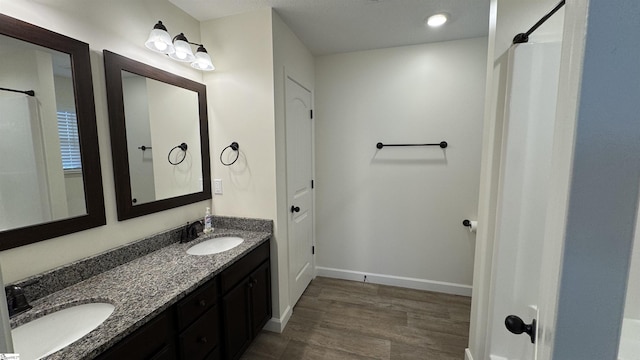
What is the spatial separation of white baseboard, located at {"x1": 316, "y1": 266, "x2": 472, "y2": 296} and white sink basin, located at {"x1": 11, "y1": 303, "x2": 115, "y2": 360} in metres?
2.20

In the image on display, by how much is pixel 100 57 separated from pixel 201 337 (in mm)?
1616

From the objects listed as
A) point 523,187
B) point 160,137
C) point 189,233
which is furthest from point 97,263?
point 523,187

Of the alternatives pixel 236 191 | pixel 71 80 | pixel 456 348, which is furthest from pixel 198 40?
pixel 456 348

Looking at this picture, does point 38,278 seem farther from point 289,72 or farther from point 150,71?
point 289,72

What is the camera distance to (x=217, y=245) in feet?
6.20

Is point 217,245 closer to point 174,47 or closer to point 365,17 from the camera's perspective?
point 174,47

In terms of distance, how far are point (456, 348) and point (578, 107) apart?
2193mm

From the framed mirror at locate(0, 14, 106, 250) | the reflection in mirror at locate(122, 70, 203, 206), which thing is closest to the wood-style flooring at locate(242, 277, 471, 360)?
the reflection in mirror at locate(122, 70, 203, 206)

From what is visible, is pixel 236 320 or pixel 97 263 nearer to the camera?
pixel 97 263

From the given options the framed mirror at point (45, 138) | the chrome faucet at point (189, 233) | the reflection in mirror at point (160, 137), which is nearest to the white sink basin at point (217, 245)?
the chrome faucet at point (189, 233)

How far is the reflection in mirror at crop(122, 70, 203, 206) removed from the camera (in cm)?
154

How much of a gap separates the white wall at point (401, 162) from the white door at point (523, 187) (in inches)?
48.2

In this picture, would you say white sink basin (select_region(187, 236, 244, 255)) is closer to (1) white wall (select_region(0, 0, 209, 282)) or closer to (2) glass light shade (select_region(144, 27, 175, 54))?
(1) white wall (select_region(0, 0, 209, 282))

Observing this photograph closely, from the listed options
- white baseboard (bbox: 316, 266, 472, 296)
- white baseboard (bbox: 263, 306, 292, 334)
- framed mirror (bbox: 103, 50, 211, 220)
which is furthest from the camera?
white baseboard (bbox: 316, 266, 472, 296)
